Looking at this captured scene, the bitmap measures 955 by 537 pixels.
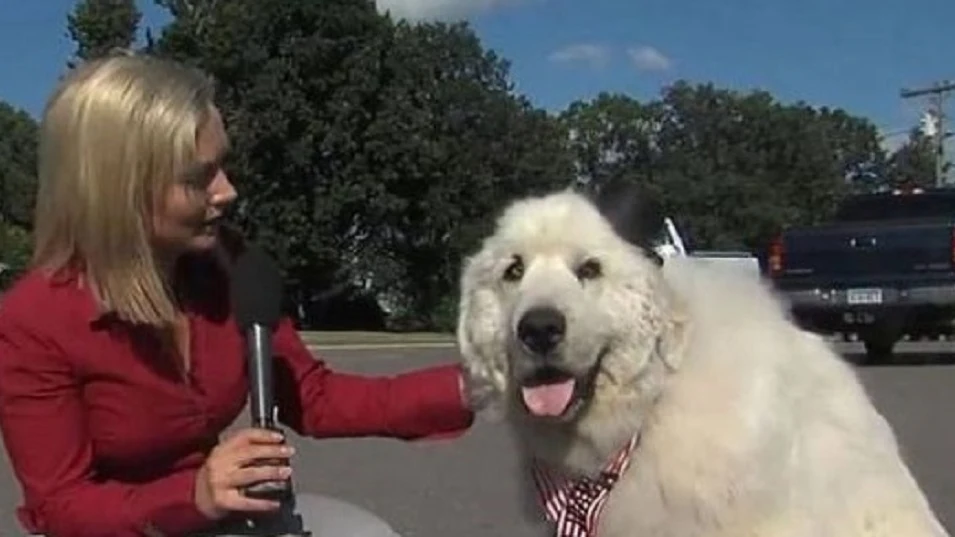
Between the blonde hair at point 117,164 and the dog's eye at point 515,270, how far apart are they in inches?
35.0

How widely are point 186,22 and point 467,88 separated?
1425cm

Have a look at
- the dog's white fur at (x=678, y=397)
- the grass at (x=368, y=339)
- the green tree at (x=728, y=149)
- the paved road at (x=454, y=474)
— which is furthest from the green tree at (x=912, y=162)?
the dog's white fur at (x=678, y=397)

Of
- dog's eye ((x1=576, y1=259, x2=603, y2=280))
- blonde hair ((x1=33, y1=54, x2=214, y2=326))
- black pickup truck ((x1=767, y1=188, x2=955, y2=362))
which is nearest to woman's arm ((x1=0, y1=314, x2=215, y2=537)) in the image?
blonde hair ((x1=33, y1=54, x2=214, y2=326))

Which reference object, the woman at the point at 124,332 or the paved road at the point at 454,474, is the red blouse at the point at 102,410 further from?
Result: the paved road at the point at 454,474

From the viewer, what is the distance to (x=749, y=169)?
10294 centimetres

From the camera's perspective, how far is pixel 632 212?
13.9ft

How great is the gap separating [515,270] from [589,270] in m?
0.21

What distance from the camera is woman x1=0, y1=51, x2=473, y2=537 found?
3707 mm

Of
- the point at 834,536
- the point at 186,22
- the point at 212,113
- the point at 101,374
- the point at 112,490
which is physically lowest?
the point at 834,536

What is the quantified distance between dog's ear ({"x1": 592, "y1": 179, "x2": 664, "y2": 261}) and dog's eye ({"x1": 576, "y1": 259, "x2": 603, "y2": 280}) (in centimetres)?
11

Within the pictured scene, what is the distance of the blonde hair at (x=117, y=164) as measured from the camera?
3701mm

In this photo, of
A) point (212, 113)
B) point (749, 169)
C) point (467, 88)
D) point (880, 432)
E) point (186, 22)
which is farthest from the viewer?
point (749, 169)

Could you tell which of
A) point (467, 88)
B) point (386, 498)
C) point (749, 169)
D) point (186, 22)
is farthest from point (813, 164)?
point (386, 498)

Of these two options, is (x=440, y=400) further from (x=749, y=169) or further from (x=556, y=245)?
(x=749, y=169)
